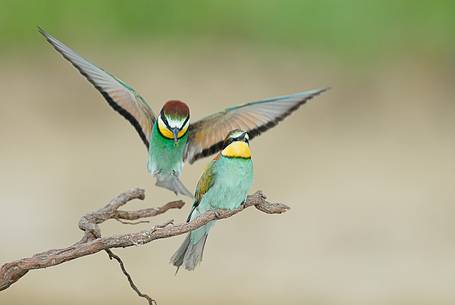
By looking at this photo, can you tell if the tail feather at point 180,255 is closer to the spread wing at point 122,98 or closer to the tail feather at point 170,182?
the tail feather at point 170,182

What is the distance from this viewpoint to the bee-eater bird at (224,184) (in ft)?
5.24

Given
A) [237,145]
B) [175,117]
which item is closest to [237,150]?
[237,145]

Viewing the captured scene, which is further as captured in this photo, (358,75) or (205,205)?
(358,75)

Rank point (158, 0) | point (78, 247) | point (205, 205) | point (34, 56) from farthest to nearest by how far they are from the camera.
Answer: point (34, 56) < point (158, 0) < point (205, 205) < point (78, 247)

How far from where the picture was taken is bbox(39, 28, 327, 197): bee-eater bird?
1640 mm

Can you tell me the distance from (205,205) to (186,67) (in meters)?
2.38

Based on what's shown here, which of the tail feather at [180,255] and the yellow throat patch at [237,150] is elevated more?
the yellow throat patch at [237,150]

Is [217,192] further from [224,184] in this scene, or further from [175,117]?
[175,117]

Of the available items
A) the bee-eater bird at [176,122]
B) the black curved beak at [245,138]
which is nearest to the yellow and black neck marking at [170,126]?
the bee-eater bird at [176,122]

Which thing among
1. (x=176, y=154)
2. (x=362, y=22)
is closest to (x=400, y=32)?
(x=362, y=22)

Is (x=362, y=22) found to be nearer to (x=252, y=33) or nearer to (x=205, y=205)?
(x=252, y=33)

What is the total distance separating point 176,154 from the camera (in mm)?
1756

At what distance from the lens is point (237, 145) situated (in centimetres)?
159

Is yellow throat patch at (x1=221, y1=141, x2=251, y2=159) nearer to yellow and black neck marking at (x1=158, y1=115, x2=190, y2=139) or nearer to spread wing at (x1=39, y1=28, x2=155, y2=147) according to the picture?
yellow and black neck marking at (x1=158, y1=115, x2=190, y2=139)
